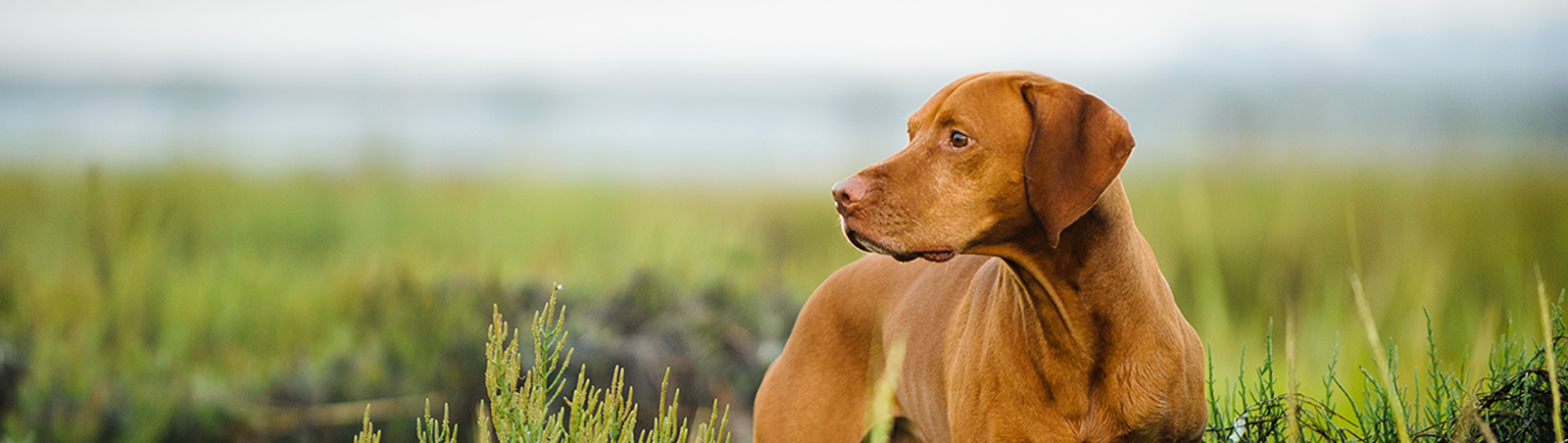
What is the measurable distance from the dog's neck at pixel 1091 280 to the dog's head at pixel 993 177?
2.9 inches

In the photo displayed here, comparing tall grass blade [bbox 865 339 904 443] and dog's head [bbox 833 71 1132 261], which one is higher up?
dog's head [bbox 833 71 1132 261]

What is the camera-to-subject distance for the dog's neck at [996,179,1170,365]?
2.32m

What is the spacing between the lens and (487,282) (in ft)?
18.3

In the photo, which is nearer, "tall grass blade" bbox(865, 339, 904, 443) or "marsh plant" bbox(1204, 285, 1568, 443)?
"marsh plant" bbox(1204, 285, 1568, 443)

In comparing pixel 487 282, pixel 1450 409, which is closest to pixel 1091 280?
pixel 1450 409

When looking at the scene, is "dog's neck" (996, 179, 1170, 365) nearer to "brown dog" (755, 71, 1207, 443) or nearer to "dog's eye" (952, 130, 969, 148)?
"brown dog" (755, 71, 1207, 443)

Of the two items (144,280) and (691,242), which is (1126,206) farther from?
(144,280)

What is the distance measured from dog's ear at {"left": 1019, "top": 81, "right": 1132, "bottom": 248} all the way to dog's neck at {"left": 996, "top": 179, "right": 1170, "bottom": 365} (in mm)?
125

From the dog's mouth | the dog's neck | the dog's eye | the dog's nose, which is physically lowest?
the dog's neck

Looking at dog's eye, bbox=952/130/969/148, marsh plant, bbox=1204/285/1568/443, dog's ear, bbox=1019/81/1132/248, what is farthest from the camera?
marsh plant, bbox=1204/285/1568/443

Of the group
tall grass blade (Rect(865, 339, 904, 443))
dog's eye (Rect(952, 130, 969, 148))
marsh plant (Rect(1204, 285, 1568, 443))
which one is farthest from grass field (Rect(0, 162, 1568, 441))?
dog's eye (Rect(952, 130, 969, 148))

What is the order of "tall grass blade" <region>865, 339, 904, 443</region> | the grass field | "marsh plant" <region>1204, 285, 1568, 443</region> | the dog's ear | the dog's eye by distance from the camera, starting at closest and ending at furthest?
the dog's ear
the dog's eye
"marsh plant" <region>1204, 285, 1568, 443</region>
"tall grass blade" <region>865, 339, 904, 443</region>
the grass field

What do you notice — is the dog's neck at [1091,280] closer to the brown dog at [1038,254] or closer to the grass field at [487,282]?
the brown dog at [1038,254]

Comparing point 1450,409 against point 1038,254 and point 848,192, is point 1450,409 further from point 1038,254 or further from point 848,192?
point 848,192
